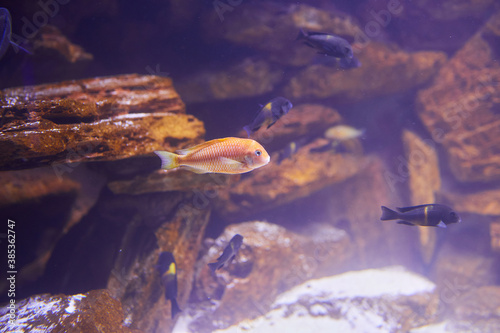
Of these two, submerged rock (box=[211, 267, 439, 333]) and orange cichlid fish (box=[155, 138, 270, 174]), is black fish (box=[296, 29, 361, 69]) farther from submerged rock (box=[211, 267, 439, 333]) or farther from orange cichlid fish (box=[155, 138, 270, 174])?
submerged rock (box=[211, 267, 439, 333])

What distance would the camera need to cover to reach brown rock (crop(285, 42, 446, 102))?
6.00 m

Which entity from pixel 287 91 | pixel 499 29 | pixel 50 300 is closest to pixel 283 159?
pixel 287 91

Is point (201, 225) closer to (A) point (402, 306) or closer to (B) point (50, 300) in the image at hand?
(B) point (50, 300)

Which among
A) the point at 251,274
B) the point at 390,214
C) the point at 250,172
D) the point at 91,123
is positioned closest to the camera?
the point at 390,214

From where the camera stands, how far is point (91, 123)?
306 centimetres

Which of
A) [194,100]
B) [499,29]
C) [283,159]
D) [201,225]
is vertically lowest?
[201,225]

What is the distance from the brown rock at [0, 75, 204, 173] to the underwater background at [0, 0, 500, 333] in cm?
3

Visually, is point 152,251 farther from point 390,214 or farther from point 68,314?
point 390,214

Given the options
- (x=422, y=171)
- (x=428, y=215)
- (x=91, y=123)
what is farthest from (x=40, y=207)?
(x=422, y=171)

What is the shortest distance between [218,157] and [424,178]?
23.5ft

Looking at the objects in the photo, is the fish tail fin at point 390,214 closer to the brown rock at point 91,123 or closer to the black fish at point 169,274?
the brown rock at point 91,123

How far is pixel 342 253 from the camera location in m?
6.75

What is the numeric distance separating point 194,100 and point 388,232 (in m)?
6.99

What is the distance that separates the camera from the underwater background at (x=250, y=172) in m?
3.00
